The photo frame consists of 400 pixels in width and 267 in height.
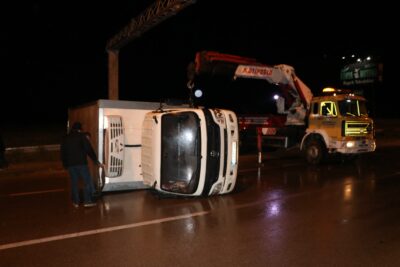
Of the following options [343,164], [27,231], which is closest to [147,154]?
[27,231]

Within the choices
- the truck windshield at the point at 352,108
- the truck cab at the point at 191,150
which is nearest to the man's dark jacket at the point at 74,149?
the truck cab at the point at 191,150

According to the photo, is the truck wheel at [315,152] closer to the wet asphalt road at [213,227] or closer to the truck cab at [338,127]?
the truck cab at [338,127]

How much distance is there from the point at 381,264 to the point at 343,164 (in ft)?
33.3

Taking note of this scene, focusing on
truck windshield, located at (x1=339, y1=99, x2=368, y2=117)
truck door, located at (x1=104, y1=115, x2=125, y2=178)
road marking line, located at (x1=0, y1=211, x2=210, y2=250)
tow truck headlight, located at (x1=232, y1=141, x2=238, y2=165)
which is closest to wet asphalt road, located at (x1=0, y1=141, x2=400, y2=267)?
road marking line, located at (x1=0, y1=211, x2=210, y2=250)

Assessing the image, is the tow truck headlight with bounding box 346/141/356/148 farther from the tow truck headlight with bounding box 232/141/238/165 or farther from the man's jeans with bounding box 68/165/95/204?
the man's jeans with bounding box 68/165/95/204

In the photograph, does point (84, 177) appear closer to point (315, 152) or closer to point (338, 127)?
point (315, 152)

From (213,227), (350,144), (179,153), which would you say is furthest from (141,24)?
(213,227)

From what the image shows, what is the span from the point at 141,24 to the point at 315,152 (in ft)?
25.5

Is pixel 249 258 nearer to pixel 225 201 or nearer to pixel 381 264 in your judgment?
pixel 381 264

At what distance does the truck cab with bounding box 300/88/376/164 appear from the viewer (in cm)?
1428

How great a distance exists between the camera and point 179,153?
8328 millimetres

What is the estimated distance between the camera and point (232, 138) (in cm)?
852

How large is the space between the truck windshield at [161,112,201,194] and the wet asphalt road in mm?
365

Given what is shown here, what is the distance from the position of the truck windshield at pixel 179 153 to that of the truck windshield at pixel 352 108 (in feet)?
26.0
